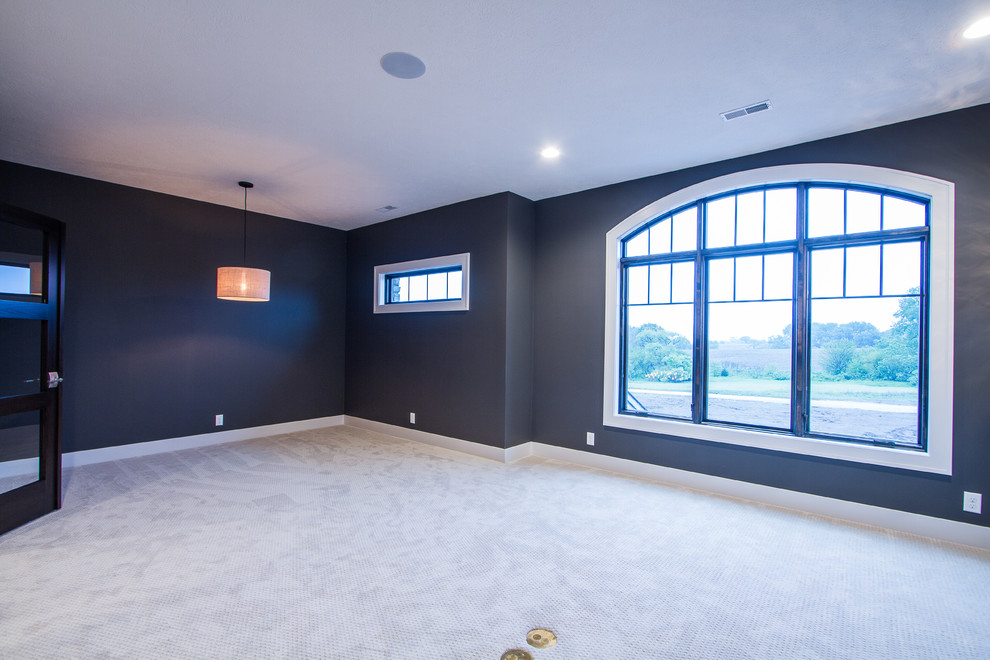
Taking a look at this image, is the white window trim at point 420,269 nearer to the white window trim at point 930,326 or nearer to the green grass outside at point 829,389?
the white window trim at point 930,326

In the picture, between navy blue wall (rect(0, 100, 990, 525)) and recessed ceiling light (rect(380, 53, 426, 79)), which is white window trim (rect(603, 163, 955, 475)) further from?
recessed ceiling light (rect(380, 53, 426, 79))

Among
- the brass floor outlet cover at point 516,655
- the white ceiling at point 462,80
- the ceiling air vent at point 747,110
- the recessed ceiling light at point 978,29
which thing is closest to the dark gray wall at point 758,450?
the white ceiling at point 462,80

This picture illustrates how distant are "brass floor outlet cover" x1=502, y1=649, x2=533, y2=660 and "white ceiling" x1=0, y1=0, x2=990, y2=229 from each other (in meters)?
2.81

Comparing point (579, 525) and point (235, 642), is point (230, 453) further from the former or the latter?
point (579, 525)

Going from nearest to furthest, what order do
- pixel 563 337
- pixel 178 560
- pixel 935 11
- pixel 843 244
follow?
pixel 935 11, pixel 178 560, pixel 843 244, pixel 563 337

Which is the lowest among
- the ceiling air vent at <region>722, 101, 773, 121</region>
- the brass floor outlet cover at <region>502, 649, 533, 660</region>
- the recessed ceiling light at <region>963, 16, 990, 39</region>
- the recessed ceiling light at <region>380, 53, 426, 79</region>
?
the brass floor outlet cover at <region>502, 649, 533, 660</region>

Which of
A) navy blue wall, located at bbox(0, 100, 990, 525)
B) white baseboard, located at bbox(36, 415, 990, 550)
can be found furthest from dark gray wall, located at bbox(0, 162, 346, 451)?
white baseboard, located at bbox(36, 415, 990, 550)

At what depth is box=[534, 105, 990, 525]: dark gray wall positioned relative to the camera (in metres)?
2.88

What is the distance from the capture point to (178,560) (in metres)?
2.56

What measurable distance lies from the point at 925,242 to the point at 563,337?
9.41 feet

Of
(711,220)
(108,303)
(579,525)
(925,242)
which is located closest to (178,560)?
(579,525)

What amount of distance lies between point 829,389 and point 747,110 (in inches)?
84.3

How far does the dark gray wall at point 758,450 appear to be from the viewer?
2885 mm

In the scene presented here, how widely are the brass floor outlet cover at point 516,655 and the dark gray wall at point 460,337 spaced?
9.11ft
